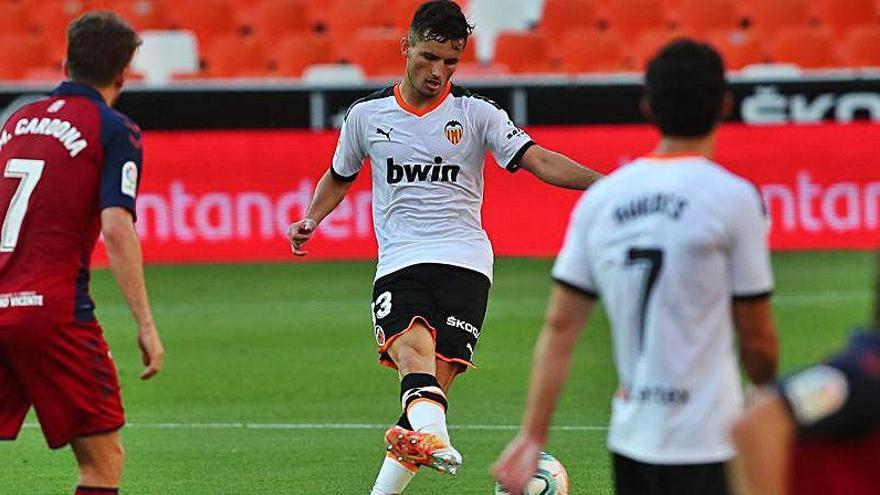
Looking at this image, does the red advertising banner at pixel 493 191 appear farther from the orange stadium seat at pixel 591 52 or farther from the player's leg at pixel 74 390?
the player's leg at pixel 74 390

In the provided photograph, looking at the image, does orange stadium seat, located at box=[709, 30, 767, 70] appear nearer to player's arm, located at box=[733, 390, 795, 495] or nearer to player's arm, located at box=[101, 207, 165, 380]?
player's arm, located at box=[101, 207, 165, 380]

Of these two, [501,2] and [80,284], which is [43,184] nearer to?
[80,284]

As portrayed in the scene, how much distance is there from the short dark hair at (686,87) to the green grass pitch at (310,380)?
393 cm

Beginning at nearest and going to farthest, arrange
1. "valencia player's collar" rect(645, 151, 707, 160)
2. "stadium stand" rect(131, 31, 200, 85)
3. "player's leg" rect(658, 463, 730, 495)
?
"player's leg" rect(658, 463, 730, 495) < "valencia player's collar" rect(645, 151, 707, 160) < "stadium stand" rect(131, 31, 200, 85)

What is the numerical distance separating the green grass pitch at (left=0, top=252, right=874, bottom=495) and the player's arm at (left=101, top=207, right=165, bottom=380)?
255 cm

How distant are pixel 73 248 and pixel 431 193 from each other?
1.95m

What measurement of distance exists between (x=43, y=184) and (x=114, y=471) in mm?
1029

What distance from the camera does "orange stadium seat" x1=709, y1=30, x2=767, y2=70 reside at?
20531mm

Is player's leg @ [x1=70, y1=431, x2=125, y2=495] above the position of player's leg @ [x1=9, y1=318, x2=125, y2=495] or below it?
below

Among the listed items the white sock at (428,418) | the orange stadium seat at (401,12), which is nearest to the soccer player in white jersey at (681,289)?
the white sock at (428,418)

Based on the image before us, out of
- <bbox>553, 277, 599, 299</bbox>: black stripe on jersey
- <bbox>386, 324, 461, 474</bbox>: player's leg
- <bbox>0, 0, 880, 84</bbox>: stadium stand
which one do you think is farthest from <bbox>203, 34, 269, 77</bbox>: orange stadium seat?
<bbox>553, 277, 599, 299</bbox>: black stripe on jersey

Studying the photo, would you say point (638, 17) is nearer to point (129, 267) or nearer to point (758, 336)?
point (129, 267)

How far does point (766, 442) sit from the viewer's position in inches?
136

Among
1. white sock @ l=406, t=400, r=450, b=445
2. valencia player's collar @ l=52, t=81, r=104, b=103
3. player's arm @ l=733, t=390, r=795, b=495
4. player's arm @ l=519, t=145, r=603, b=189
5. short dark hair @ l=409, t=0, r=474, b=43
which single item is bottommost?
white sock @ l=406, t=400, r=450, b=445
